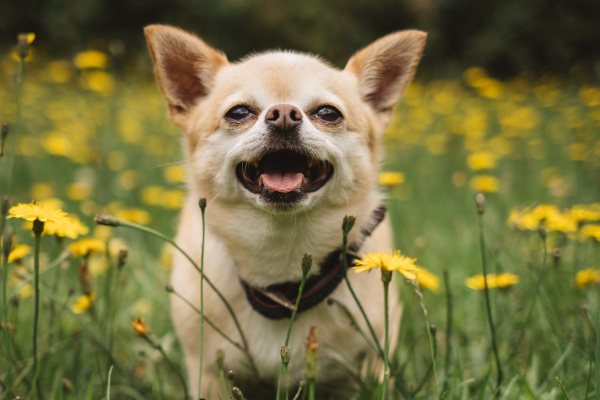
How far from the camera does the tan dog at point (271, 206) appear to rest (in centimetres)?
163

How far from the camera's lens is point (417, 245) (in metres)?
2.00

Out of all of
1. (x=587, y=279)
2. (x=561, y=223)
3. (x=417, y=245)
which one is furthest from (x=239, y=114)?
(x=587, y=279)

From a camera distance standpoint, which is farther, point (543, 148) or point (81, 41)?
point (81, 41)

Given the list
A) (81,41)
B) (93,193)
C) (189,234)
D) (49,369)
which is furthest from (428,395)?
(81,41)

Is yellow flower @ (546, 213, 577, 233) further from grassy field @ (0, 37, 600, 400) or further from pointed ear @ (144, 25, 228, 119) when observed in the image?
pointed ear @ (144, 25, 228, 119)

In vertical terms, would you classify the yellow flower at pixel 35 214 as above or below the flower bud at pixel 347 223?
above

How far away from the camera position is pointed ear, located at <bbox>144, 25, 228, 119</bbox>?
1.79 metres

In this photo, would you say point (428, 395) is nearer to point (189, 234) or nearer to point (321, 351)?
point (321, 351)

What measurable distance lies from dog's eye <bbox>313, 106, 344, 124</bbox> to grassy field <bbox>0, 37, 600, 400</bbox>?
0.49m

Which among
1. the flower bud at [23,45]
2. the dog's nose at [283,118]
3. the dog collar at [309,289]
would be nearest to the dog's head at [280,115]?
the dog's nose at [283,118]

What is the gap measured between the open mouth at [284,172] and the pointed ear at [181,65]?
0.49m

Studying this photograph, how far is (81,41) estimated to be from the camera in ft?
35.1

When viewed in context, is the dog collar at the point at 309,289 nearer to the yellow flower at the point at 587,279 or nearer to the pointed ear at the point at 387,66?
the pointed ear at the point at 387,66

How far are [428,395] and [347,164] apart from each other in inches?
31.4
